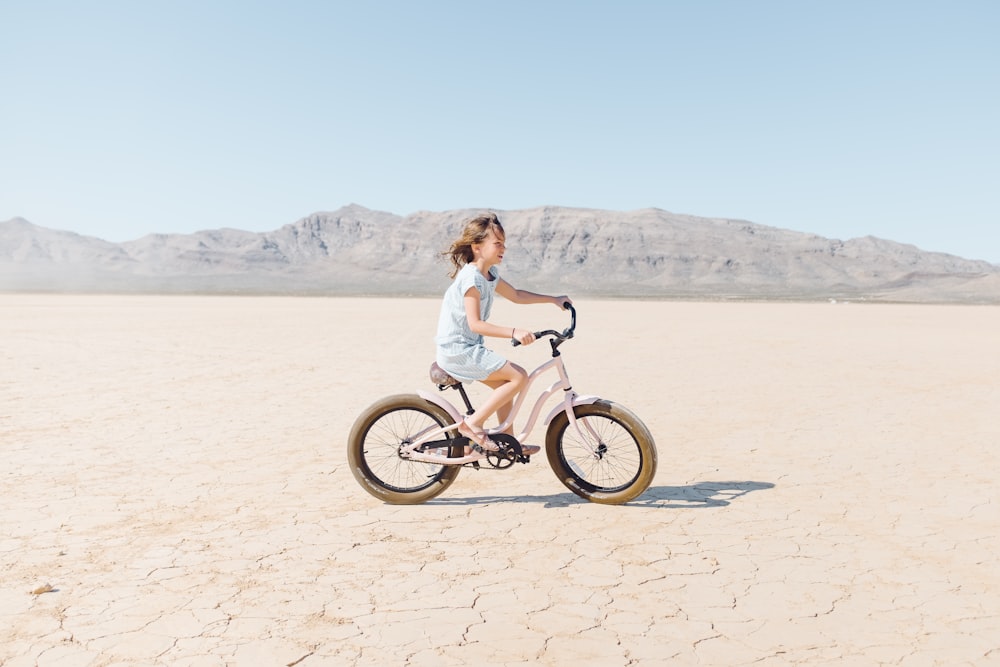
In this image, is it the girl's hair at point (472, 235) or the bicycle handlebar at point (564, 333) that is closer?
the bicycle handlebar at point (564, 333)

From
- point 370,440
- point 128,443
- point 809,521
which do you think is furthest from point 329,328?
point 809,521

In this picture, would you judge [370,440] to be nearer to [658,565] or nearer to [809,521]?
[658,565]

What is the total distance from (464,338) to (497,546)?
1.40 meters

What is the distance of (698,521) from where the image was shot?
17.0 feet

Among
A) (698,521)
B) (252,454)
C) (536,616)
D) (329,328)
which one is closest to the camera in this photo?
(536,616)

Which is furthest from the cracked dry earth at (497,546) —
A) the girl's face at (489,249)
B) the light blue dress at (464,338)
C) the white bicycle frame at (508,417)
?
the girl's face at (489,249)

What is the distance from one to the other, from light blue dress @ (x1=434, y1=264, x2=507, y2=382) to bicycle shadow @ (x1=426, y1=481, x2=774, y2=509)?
1.11m

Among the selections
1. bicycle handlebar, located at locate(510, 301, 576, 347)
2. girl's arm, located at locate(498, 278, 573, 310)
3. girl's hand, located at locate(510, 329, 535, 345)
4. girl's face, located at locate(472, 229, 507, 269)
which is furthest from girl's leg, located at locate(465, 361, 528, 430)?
girl's face, located at locate(472, 229, 507, 269)

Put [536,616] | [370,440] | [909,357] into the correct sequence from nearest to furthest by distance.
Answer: [536,616], [370,440], [909,357]

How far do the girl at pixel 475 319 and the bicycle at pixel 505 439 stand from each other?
0.13 metres

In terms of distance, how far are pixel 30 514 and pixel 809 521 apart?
545 cm

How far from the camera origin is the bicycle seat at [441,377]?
5.23 metres

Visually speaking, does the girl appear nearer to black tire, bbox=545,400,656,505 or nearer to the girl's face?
the girl's face

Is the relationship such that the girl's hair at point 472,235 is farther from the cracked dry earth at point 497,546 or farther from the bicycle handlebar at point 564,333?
the cracked dry earth at point 497,546
